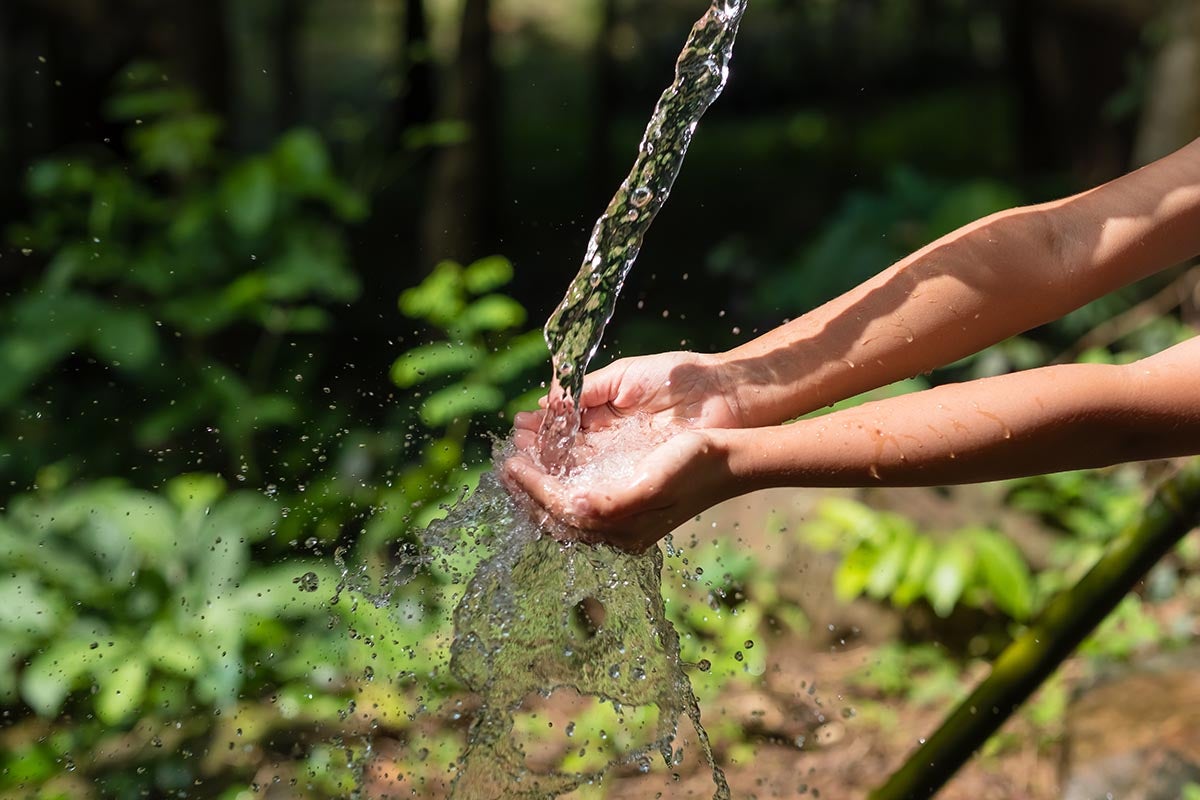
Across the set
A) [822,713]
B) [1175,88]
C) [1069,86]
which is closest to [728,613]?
[822,713]

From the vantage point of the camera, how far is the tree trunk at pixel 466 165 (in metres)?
5.06

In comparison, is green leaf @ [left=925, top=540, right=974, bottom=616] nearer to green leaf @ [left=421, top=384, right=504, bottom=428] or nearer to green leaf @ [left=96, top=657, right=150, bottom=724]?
green leaf @ [left=421, top=384, right=504, bottom=428]

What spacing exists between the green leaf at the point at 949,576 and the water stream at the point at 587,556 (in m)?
1.48

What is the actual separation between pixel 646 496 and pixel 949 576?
2248 millimetres

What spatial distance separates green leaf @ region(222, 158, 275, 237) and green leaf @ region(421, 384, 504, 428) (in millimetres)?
902

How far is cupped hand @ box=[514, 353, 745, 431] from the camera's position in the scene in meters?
1.66

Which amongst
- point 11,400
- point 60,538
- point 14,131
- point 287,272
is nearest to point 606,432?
point 60,538

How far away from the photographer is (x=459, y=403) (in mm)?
3330

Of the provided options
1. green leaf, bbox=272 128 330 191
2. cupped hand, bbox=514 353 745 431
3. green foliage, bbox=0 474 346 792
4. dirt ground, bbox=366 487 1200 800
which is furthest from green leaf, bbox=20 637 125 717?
cupped hand, bbox=514 353 745 431

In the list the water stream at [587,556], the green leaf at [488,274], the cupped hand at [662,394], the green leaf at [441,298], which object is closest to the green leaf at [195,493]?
the green leaf at [441,298]

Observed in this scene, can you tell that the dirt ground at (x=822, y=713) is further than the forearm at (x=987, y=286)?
Yes

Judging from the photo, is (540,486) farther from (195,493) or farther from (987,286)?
(195,493)

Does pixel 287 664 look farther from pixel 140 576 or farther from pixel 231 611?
pixel 140 576

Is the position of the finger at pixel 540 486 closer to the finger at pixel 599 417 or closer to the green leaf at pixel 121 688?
the finger at pixel 599 417
